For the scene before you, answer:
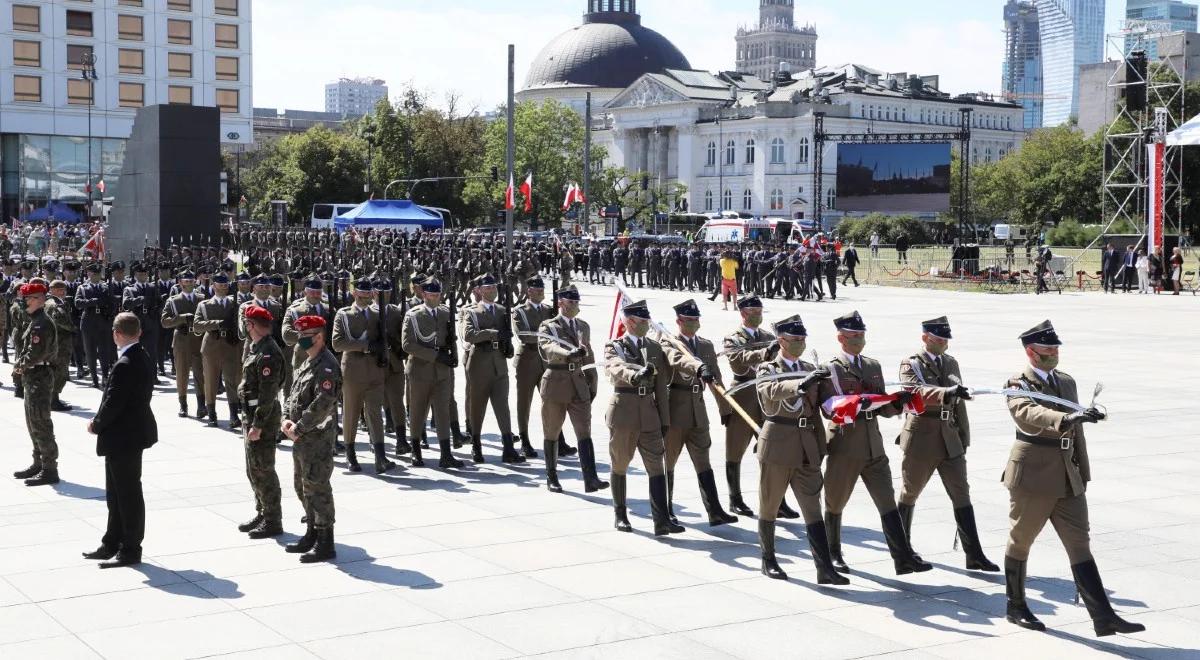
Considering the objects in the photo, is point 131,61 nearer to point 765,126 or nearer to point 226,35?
point 226,35

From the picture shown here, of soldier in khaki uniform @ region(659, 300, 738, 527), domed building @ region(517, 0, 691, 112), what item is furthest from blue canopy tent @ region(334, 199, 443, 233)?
domed building @ region(517, 0, 691, 112)

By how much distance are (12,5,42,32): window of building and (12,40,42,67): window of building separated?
26.9 inches

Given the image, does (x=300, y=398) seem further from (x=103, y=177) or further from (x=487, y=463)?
(x=103, y=177)

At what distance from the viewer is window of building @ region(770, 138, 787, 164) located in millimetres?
113125

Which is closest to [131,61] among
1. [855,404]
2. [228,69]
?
[228,69]

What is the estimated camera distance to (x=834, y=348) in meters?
24.0

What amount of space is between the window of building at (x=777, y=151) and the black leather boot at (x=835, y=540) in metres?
106

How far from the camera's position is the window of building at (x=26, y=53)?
221ft

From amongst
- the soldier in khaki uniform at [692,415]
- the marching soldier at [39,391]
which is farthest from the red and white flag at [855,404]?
the marching soldier at [39,391]

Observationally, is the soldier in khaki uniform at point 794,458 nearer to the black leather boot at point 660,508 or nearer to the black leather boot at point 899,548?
the black leather boot at point 899,548

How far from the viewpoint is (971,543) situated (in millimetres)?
9117

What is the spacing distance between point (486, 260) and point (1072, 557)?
22.1 meters

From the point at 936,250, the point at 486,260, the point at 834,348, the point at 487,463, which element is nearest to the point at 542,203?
the point at 936,250

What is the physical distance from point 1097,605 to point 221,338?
403 inches
